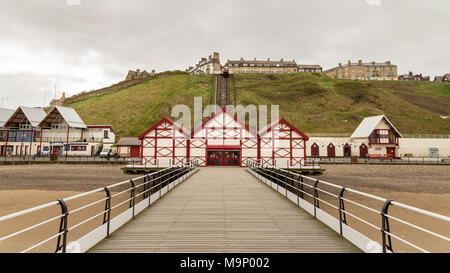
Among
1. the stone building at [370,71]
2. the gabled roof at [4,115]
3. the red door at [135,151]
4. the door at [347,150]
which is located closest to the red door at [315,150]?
the door at [347,150]

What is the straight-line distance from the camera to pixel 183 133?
31.9 meters

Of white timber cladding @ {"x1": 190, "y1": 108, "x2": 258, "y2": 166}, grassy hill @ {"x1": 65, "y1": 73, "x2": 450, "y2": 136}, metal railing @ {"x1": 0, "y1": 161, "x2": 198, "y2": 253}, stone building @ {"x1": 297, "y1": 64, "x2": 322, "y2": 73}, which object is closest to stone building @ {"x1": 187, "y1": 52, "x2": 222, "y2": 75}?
grassy hill @ {"x1": 65, "y1": 73, "x2": 450, "y2": 136}

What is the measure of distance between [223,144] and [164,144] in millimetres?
7764

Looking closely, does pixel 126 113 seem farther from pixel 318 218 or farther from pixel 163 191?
pixel 318 218

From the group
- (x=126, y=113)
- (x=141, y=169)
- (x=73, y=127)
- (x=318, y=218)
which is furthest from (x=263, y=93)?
(x=318, y=218)

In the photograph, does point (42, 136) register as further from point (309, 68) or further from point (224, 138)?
point (309, 68)

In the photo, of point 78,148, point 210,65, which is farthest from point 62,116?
point 210,65

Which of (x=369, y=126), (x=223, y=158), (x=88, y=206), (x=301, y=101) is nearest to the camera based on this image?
(x=88, y=206)

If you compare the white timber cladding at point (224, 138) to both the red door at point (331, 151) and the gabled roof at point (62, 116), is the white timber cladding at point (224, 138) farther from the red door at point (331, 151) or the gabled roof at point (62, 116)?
the gabled roof at point (62, 116)

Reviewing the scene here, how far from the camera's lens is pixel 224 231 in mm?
6109

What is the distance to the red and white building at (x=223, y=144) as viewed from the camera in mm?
31203

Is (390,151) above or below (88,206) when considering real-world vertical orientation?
above
